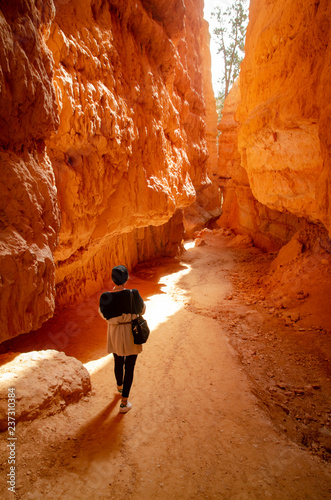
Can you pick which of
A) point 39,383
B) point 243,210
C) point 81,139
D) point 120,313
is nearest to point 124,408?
point 39,383

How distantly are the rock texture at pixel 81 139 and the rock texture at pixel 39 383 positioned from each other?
53 cm

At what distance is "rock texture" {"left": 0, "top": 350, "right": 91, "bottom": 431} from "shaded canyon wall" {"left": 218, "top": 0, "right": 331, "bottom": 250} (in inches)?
161

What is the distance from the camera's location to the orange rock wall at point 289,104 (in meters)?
4.41

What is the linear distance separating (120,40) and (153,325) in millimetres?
5827

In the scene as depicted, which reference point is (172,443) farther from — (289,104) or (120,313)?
(289,104)

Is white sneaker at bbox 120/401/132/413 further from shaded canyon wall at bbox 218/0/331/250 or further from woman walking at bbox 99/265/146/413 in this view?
shaded canyon wall at bbox 218/0/331/250

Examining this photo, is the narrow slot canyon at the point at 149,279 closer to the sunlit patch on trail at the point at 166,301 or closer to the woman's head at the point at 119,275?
the sunlit patch on trail at the point at 166,301

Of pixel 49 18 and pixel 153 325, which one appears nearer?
pixel 49 18

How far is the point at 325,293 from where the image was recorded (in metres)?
5.88

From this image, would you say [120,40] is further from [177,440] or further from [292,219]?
[292,219]

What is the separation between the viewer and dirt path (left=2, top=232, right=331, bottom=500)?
6.97ft

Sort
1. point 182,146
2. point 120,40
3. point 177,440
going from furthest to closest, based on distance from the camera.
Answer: point 182,146
point 120,40
point 177,440

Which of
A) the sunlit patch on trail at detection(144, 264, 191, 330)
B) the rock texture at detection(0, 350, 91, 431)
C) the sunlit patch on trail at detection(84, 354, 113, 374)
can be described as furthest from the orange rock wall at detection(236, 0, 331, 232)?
the rock texture at detection(0, 350, 91, 431)

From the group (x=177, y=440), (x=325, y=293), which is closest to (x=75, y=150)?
(x=177, y=440)
